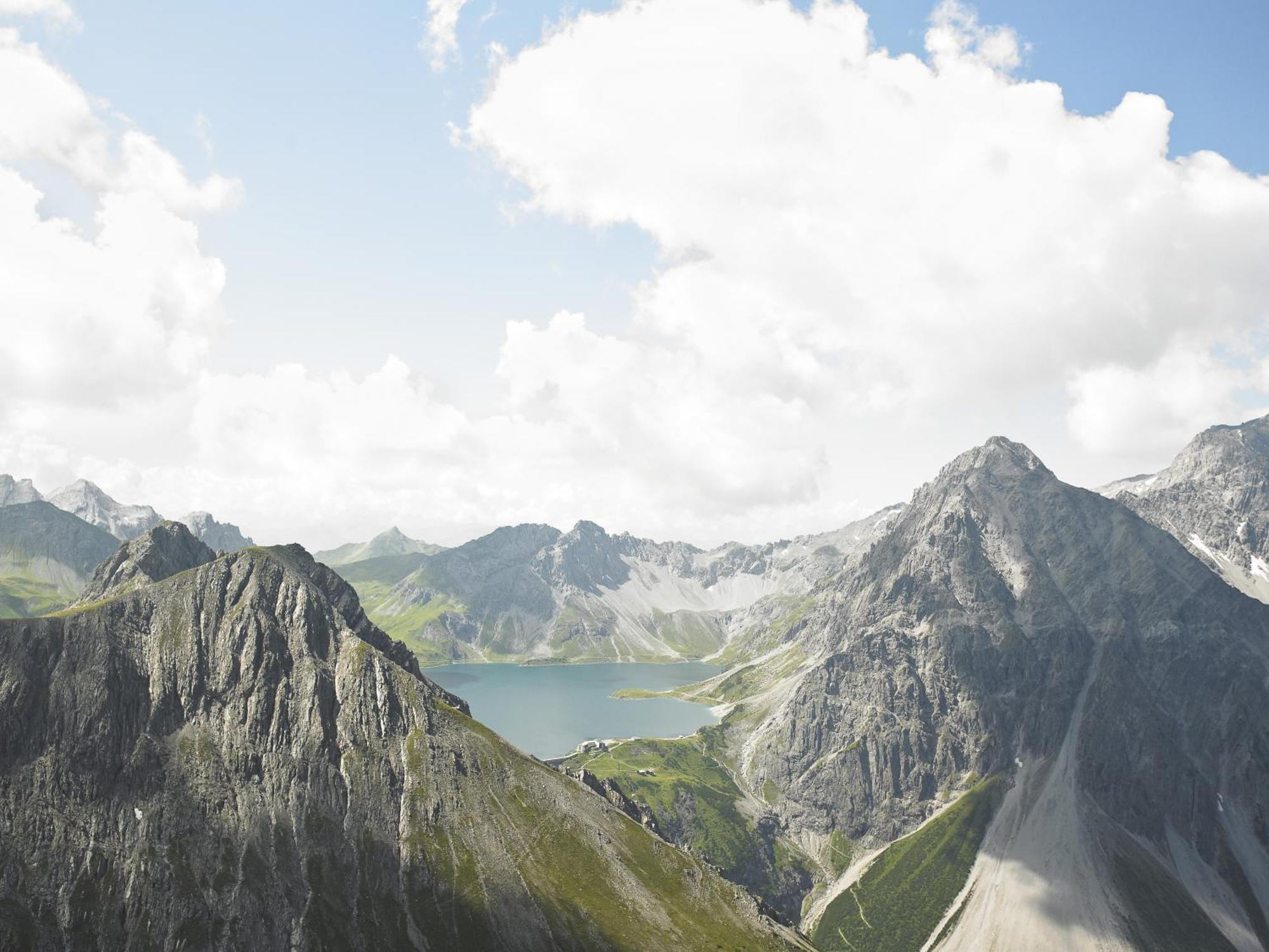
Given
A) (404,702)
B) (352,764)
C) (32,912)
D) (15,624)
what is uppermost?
(15,624)

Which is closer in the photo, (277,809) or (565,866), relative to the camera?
(277,809)

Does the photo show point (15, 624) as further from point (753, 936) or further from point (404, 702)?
point (753, 936)

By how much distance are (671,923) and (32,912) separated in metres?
116

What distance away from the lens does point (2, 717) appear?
135 metres

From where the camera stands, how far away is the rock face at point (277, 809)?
131 metres

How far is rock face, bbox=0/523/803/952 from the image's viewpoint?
130625 millimetres

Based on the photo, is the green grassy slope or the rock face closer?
the rock face

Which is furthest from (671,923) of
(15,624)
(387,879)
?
(15,624)

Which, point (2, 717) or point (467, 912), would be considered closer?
point (2, 717)

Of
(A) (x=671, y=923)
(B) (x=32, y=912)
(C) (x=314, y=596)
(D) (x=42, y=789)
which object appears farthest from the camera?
(C) (x=314, y=596)

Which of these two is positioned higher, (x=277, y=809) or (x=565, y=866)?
(x=277, y=809)

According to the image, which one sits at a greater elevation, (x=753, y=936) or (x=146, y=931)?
(x=146, y=931)

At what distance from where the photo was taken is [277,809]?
151 metres

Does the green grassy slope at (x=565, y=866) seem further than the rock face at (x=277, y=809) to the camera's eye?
Yes
